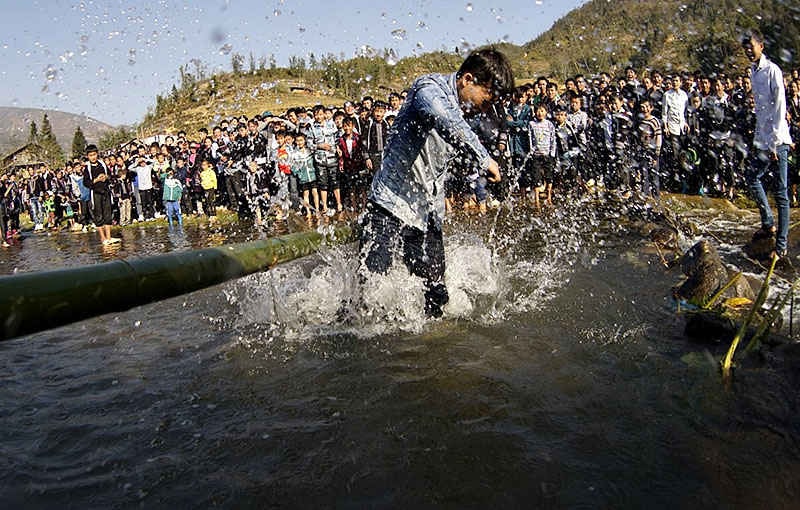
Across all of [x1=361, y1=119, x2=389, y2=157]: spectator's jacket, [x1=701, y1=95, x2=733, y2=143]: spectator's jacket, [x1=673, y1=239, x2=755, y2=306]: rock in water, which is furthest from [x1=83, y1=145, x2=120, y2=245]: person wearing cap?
[x1=701, y1=95, x2=733, y2=143]: spectator's jacket

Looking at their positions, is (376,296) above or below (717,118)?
below

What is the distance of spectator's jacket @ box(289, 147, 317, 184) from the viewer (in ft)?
38.9

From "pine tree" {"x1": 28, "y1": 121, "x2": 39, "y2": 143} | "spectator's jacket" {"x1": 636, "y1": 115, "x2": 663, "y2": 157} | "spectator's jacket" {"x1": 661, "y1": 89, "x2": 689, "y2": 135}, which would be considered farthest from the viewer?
"pine tree" {"x1": 28, "y1": 121, "x2": 39, "y2": 143}

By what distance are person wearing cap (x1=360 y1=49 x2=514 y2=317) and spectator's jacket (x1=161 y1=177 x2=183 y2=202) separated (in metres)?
10.9

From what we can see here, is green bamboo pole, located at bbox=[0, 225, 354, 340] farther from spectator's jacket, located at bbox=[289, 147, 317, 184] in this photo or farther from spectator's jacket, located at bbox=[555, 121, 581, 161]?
spectator's jacket, located at bbox=[555, 121, 581, 161]

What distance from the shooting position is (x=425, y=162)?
12.4ft

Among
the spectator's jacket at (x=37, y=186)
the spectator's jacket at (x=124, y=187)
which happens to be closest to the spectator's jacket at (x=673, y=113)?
the spectator's jacket at (x=124, y=187)

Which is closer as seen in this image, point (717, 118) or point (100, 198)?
point (717, 118)

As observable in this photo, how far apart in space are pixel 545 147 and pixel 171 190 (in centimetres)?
876

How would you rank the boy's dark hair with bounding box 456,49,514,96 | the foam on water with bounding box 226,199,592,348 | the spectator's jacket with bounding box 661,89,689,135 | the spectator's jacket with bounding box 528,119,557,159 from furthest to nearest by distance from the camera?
the spectator's jacket with bounding box 528,119,557,159 → the spectator's jacket with bounding box 661,89,689,135 → the foam on water with bounding box 226,199,592,348 → the boy's dark hair with bounding box 456,49,514,96

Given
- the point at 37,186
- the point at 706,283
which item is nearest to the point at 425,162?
the point at 706,283

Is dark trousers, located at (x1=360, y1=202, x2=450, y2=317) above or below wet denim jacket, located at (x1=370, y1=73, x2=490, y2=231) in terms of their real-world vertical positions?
below

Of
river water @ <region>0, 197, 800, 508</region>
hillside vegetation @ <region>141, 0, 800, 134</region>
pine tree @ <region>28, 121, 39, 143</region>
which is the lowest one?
river water @ <region>0, 197, 800, 508</region>

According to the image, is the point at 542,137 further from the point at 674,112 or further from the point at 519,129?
the point at 674,112
